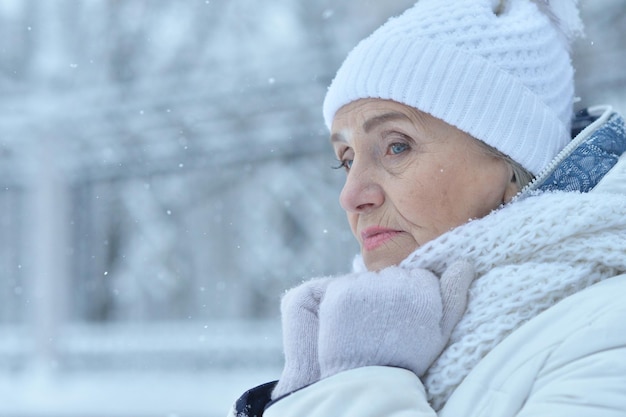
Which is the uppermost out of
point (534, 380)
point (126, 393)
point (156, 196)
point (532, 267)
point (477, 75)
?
point (156, 196)

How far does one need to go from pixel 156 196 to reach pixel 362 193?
7.95 metres

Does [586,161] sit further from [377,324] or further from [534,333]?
[377,324]

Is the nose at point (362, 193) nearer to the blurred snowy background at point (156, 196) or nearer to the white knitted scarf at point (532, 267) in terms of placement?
the white knitted scarf at point (532, 267)

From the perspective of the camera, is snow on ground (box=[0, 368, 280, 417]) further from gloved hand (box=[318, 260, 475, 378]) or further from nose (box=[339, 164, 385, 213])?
gloved hand (box=[318, 260, 475, 378])

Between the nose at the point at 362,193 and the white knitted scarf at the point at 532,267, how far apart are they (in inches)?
9.6

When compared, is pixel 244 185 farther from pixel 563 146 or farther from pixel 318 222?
pixel 563 146

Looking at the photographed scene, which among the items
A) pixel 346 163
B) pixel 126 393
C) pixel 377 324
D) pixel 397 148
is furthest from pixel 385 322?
pixel 126 393

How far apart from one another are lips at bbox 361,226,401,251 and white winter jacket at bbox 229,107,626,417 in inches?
4.1

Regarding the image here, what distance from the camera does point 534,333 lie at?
1053 millimetres

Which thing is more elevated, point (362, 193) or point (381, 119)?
point (381, 119)

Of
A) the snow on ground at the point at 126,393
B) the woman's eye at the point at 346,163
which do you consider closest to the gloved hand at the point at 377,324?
the woman's eye at the point at 346,163

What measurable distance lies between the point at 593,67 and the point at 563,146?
454 centimetres

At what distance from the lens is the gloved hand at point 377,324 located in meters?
1.08

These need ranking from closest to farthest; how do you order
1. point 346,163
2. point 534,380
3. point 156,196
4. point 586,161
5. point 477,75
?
point 534,380 < point 586,161 < point 477,75 < point 346,163 < point 156,196
